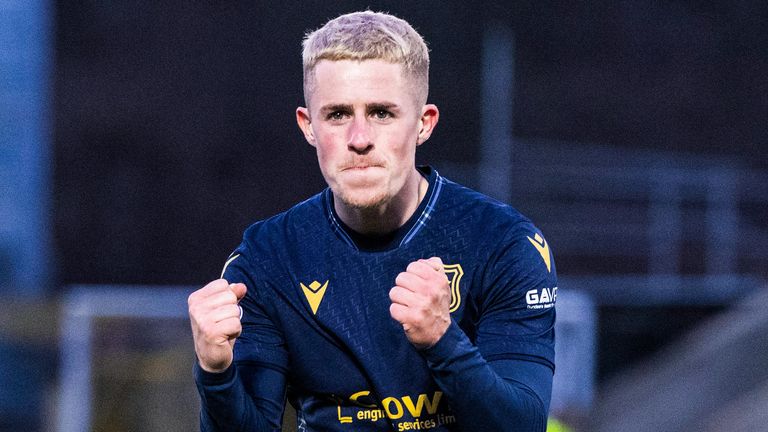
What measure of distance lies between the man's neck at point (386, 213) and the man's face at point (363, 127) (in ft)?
0.34

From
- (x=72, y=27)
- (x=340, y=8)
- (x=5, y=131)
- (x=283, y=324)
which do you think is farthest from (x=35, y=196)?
(x=283, y=324)

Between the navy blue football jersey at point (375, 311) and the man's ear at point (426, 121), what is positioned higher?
the man's ear at point (426, 121)

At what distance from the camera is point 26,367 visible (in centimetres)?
929

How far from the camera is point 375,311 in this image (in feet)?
10.1

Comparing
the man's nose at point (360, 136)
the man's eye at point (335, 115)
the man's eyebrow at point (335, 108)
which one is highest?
the man's eyebrow at point (335, 108)

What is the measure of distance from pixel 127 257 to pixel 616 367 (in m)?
4.95

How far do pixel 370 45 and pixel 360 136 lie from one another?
0.82ft

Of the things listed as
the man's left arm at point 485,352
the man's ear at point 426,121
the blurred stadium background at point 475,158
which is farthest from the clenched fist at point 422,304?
the blurred stadium background at point 475,158

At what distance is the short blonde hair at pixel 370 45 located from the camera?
2941 mm

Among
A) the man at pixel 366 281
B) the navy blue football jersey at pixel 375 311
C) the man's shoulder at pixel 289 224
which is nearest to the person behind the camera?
the man at pixel 366 281

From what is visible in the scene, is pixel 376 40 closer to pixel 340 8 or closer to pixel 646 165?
pixel 340 8

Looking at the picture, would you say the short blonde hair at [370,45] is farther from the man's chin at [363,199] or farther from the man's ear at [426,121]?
the man's chin at [363,199]

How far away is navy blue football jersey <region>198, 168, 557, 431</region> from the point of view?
2990 mm

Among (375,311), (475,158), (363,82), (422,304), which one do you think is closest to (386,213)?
(375,311)
